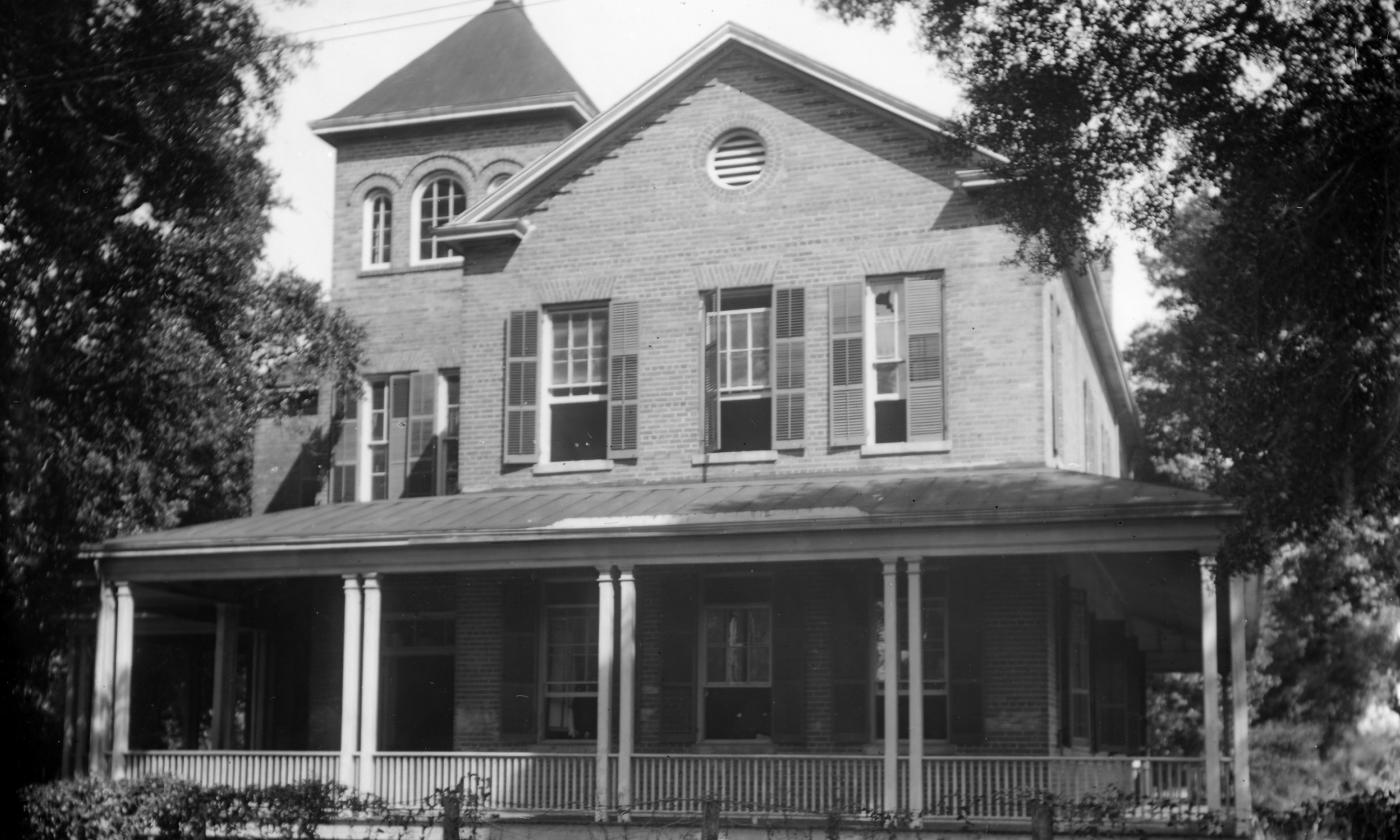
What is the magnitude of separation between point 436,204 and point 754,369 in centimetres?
819

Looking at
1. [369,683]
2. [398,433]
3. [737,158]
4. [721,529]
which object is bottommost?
[369,683]

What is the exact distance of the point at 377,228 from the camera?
27.8 meters

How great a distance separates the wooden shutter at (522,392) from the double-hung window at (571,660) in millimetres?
1845

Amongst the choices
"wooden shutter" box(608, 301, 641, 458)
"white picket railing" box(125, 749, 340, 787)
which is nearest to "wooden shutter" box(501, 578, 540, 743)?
"wooden shutter" box(608, 301, 641, 458)

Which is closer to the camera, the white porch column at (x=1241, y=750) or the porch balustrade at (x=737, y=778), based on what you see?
the white porch column at (x=1241, y=750)

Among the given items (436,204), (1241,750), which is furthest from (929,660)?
(436,204)

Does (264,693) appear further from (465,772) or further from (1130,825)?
(1130,825)

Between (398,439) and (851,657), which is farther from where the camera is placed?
(398,439)

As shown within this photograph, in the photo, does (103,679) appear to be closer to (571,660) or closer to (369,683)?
(369,683)

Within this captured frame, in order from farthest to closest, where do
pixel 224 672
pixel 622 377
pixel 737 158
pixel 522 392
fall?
1. pixel 224 672
2. pixel 522 392
3. pixel 737 158
4. pixel 622 377

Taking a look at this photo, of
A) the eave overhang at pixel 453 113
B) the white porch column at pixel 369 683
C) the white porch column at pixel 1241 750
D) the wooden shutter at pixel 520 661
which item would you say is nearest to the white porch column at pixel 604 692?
the white porch column at pixel 369 683

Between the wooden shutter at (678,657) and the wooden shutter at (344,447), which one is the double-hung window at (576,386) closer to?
the wooden shutter at (678,657)

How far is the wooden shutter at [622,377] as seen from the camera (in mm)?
22234

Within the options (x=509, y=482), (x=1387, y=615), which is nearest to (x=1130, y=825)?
(x=509, y=482)
